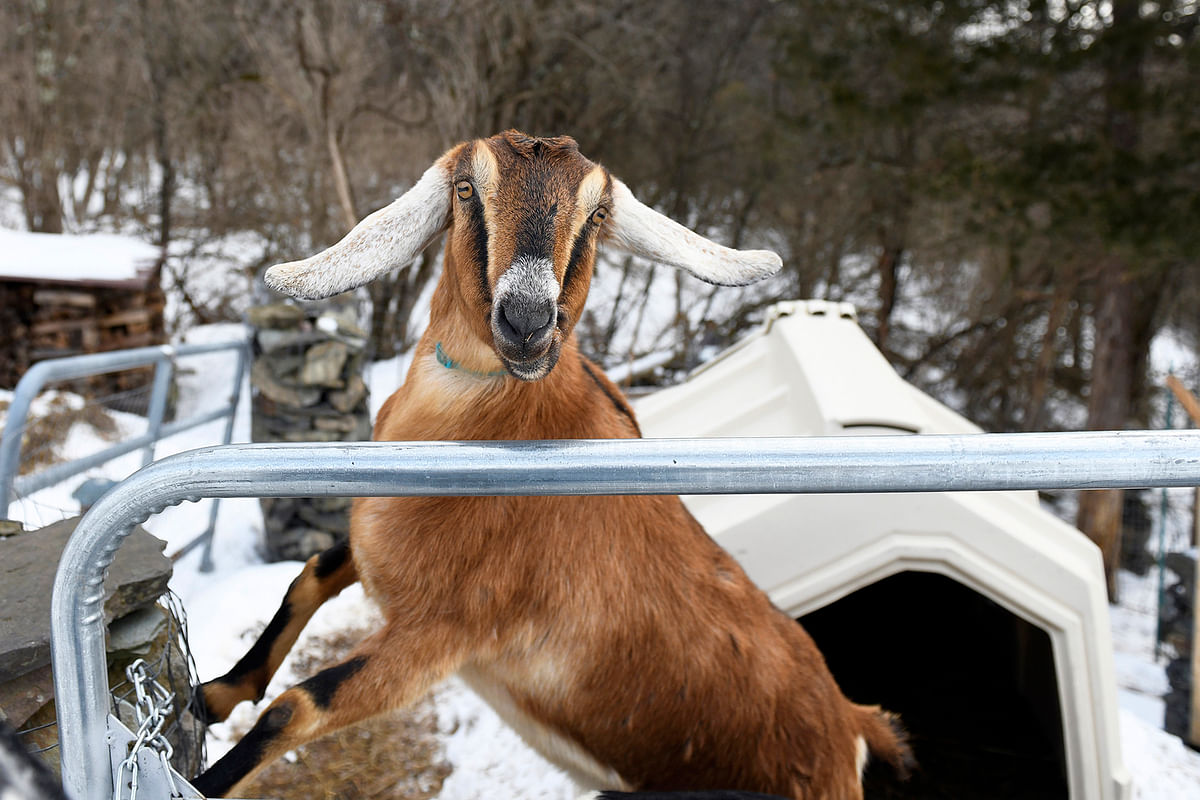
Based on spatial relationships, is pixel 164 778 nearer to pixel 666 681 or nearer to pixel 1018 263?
pixel 666 681

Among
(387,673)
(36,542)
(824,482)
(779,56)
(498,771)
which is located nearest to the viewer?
(824,482)

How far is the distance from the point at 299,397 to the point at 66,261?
3.50 metres

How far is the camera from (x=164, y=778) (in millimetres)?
1070

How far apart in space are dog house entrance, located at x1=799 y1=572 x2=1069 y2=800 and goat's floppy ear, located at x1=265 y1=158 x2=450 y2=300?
6.91 ft

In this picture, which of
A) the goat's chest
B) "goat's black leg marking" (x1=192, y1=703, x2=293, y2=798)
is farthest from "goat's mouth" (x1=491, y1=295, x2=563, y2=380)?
"goat's black leg marking" (x1=192, y1=703, x2=293, y2=798)

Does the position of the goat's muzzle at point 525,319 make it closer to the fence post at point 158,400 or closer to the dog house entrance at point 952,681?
the dog house entrance at point 952,681

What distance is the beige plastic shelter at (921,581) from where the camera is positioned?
8.71 feet

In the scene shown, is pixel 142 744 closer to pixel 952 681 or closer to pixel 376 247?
pixel 376 247

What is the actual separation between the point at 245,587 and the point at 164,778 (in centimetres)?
205

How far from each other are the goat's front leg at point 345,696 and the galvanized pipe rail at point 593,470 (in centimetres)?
41

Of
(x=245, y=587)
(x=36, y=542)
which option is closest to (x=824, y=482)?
(x=36, y=542)

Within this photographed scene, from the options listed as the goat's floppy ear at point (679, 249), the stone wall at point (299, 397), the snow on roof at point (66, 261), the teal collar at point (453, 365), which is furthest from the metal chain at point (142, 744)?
the snow on roof at point (66, 261)

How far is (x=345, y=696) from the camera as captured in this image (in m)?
1.48

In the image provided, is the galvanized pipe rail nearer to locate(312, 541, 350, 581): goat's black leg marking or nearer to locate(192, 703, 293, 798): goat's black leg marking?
locate(192, 703, 293, 798): goat's black leg marking
